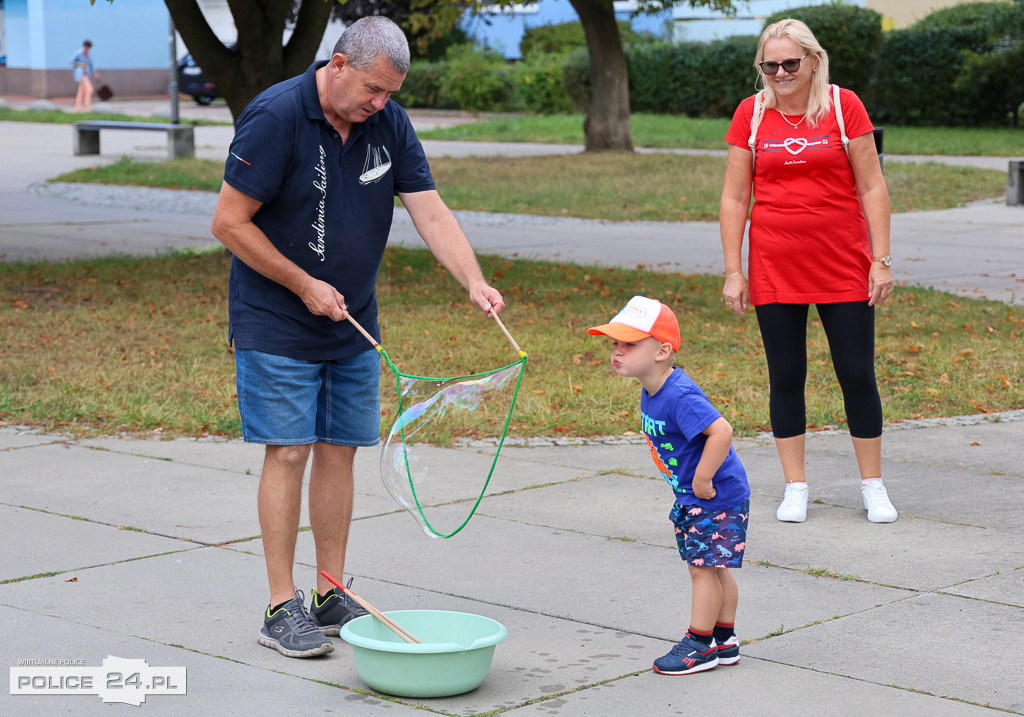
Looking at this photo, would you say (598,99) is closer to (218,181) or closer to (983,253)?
(218,181)

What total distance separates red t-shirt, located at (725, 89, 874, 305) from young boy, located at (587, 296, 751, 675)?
5.57ft

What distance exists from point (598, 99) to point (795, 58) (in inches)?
776

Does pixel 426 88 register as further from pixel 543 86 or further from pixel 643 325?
pixel 643 325

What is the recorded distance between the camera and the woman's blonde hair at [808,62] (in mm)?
5160

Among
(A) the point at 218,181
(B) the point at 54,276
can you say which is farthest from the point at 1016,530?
(A) the point at 218,181

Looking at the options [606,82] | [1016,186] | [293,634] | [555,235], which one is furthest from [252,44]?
[606,82]

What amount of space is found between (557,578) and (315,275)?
1.45 m

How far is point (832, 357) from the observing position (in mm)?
5531

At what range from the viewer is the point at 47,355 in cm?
861

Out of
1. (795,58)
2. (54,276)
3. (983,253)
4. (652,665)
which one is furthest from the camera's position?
(983,253)

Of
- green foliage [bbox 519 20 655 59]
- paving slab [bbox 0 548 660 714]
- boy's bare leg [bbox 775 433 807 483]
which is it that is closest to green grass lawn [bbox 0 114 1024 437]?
boy's bare leg [bbox 775 433 807 483]

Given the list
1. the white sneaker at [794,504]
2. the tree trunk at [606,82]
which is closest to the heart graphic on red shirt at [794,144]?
the white sneaker at [794,504]

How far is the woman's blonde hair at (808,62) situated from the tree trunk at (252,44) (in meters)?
7.20

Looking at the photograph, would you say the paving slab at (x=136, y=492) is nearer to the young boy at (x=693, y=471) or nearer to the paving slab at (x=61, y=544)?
the paving slab at (x=61, y=544)
